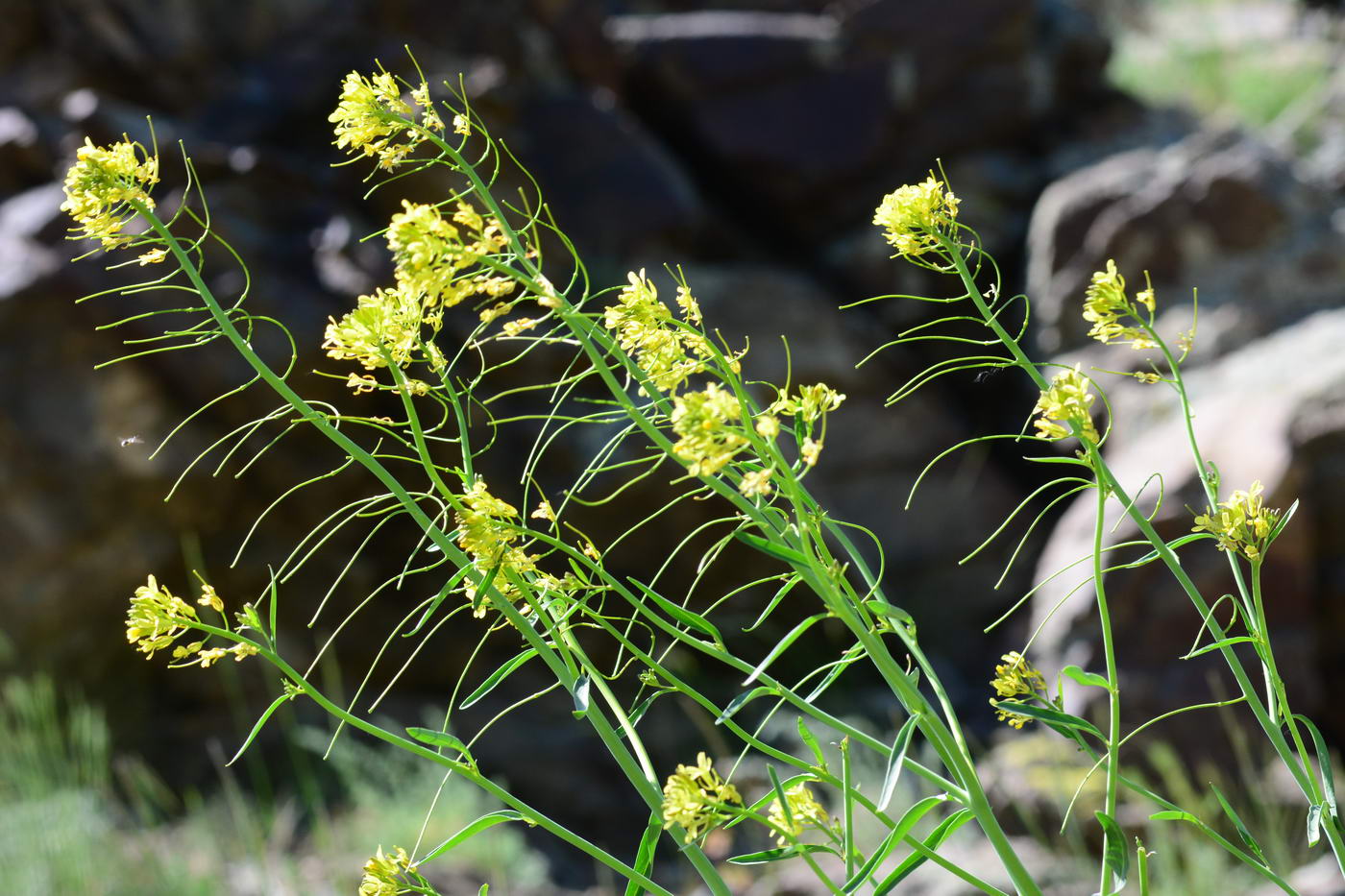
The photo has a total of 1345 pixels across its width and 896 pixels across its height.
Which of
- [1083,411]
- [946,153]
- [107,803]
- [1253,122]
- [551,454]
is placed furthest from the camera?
[1253,122]

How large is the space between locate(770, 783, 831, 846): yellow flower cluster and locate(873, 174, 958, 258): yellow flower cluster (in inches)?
12.8

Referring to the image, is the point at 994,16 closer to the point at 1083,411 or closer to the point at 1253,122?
the point at 1253,122

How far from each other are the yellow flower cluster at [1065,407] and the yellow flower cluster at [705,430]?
0.17m

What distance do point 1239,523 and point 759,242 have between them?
19.8 ft

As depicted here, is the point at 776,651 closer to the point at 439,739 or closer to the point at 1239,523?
the point at 439,739

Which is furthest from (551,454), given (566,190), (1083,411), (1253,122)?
(1253,122)

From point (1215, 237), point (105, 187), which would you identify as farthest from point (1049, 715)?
point (1215, 237)

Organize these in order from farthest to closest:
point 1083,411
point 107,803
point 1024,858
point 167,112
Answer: point 167,112 → point 107,803 → point 1024,858 → point 1083,411

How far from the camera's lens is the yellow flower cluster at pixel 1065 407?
2.01ft

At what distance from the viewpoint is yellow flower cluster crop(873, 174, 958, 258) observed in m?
0.71

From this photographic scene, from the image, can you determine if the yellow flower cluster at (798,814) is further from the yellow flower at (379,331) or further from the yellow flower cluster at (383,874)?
the yellow flower at (379,331)

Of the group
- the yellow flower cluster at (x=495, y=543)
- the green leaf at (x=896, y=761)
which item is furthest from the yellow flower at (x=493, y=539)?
the green leaf at (x=896, y=761)

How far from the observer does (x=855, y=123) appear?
674cm

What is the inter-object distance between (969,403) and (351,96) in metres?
5.54
